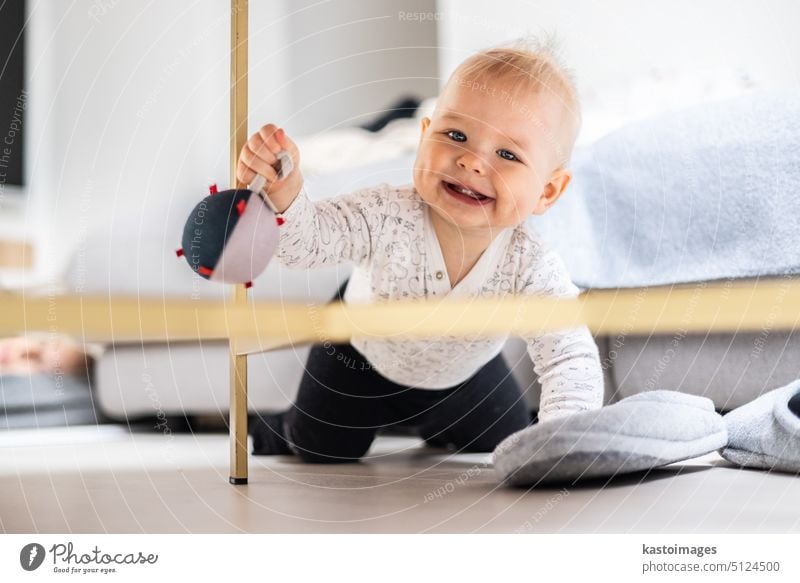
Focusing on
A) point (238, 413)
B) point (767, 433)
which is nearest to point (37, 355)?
point (238, 413)

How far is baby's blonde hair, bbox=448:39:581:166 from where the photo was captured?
532mm

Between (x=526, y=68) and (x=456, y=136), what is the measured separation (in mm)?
62

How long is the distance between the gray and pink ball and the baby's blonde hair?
7.0 inches

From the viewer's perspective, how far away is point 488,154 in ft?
1.73

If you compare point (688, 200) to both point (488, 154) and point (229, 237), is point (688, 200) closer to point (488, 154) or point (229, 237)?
point (488, 154)

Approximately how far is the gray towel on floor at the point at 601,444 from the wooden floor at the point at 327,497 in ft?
0.04

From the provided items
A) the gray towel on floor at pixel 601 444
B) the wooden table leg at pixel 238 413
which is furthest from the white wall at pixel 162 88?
the gray towel on floor at pixel 601 444

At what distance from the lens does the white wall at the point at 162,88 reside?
51cm

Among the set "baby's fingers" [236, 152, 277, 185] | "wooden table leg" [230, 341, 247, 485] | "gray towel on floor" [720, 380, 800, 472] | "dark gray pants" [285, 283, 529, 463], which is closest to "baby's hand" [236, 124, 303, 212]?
"baby's fingers" [236, 152, 277, 185]

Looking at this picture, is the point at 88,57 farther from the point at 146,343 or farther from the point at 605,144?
the point at 605,144

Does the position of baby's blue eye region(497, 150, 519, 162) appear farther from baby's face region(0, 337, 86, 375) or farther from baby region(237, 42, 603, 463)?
baby's face region(0, 337, 86, 375)

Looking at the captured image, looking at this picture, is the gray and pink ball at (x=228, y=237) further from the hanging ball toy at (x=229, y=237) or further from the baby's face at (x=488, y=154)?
the baby's face at (x=488, y=154)

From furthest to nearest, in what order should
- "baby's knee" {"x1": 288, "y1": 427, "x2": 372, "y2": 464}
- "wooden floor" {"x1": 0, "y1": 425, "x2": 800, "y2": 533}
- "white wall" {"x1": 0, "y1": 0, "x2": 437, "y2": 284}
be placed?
"baby's knee" {"x1": 288, "y1": 427, "x2": 372, "y2": 464}, "white wall" {"x1": 0, "y1": 0, "x2": 437, "y2": 284}, "wooden floor" {"x1": 0, "y1": 425, "x2": 800, "y2": 533}

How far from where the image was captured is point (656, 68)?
2.24 ft
